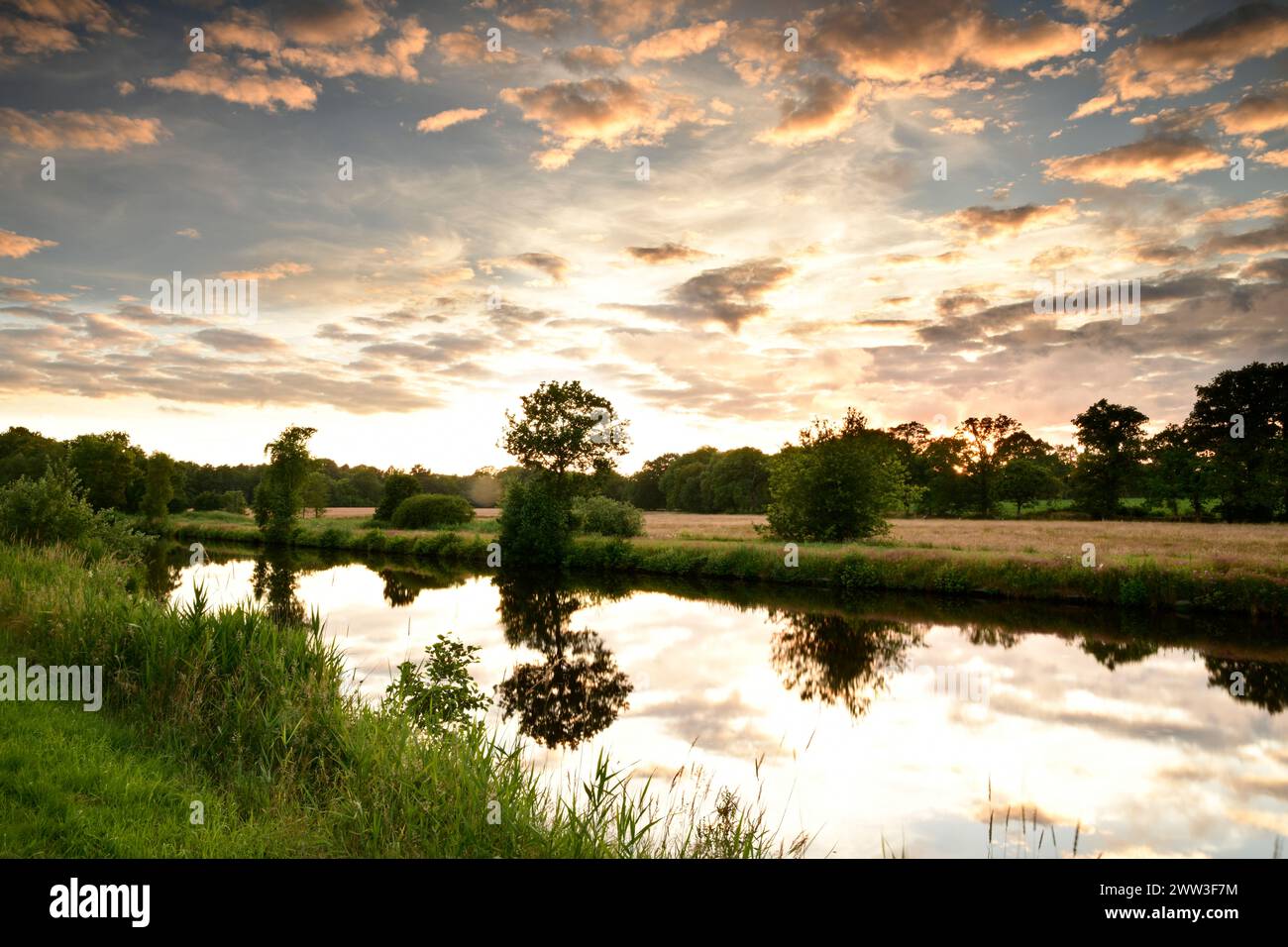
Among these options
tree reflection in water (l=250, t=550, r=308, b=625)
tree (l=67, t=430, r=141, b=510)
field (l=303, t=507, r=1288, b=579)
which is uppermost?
tree (l=67, t=430, r=141, b=510)

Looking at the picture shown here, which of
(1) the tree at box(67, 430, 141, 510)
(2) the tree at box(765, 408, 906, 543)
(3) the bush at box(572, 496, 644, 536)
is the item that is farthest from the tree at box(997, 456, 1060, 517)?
(1) the tree at box(67, 430, 141, 510)

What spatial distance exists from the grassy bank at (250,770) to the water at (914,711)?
2.21m

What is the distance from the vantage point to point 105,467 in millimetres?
74875

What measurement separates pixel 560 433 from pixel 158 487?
47.5m

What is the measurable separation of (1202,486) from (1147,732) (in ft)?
210

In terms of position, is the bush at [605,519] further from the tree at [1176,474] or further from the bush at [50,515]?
the tree at [1176,474]

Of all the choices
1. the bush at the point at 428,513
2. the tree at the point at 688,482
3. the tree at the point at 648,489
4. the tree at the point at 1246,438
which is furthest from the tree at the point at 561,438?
the tree at the point at 648,489

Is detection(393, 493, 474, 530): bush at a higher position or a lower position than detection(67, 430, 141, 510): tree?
lower

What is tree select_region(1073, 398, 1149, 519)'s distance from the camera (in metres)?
69.3

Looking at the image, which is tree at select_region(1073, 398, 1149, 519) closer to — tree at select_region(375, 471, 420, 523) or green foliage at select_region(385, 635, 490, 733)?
tree at select_region(375, 471, 420, 523)

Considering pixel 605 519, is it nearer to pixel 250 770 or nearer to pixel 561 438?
pixel 561 438

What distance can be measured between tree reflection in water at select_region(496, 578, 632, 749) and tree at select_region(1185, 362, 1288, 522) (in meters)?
59.8

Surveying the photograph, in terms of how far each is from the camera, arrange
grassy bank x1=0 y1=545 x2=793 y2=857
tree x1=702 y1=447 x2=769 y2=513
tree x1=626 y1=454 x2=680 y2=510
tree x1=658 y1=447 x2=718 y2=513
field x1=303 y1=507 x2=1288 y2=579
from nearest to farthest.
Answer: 1. grassy bank x1=0 y1=545 x2=793 y2=857
2. field x1=303 y1=507 x2=1288 y2=579
3. tree x1=702 y1=447 x2=769 y2=513
4. tree x1=658 y1=447 x2=718 y2=513
5. tree x1=626 y1=454 x2=680 y2=510

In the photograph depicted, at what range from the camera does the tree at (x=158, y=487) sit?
69.2 meters
